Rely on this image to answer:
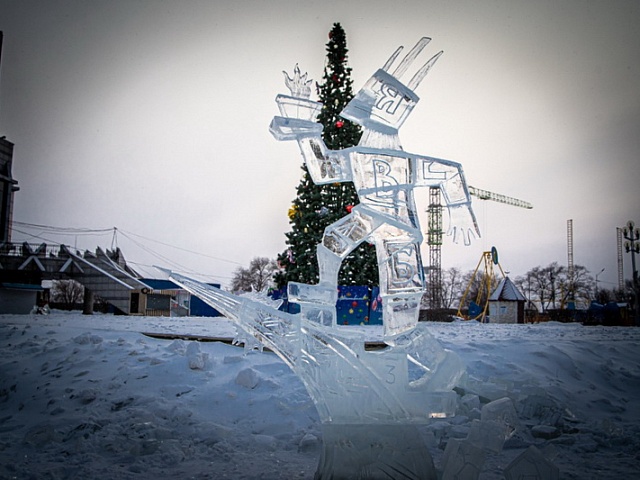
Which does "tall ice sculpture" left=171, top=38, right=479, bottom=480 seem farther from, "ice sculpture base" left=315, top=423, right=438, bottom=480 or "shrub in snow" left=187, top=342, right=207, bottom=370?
"shrub in snow" left=187, top=342, right=207, bottom=370

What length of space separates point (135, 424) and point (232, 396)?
0.90 metres

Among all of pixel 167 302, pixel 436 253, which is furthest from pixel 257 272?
pixel 167 302

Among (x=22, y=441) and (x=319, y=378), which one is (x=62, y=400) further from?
(x=319, y=378)

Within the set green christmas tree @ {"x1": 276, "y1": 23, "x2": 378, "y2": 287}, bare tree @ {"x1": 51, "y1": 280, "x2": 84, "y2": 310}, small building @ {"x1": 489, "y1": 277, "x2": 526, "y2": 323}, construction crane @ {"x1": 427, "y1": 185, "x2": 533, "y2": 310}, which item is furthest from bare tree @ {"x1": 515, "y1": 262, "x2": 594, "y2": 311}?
bare tree @ {"x1": 51, "y1": 280, "x2": 84, "y2": 310}

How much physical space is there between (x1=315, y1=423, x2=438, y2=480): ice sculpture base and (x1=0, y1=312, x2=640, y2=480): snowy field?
48 centimetres

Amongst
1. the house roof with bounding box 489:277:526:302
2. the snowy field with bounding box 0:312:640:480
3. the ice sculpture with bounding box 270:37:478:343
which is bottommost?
the snowy field with bounding box 0:312:640:480

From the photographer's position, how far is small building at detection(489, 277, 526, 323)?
14977mm

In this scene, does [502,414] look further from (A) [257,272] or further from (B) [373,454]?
(A) [257,272]

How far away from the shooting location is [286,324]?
337 cm

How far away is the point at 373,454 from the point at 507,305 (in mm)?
13238

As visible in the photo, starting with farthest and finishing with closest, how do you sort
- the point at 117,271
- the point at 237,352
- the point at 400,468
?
the point at 117,271 < the point at 237,352 < the point at 400,468

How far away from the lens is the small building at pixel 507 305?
15.0 meters

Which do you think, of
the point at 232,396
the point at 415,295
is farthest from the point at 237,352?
the point at 415,295

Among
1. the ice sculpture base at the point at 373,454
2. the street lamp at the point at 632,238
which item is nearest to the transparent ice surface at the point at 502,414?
the ice sculpture base at the point at 373,454
